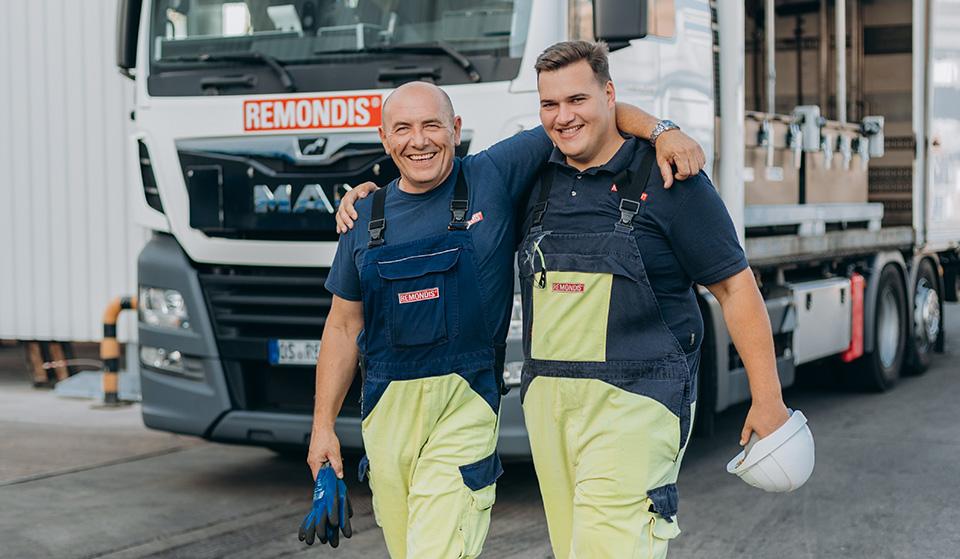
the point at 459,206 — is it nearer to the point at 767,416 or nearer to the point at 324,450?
the point at 324,450

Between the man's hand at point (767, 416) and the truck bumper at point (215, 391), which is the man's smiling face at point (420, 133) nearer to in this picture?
the man's hand at point (767, 416)

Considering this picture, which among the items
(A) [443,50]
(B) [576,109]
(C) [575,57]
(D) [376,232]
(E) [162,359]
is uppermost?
(A) [443,50]

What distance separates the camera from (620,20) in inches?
185

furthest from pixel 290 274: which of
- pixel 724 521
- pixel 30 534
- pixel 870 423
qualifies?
pixel 870 423

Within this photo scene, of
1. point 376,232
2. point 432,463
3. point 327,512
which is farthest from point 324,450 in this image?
point 376,232

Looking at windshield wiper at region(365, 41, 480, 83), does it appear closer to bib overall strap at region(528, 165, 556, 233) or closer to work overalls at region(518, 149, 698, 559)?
bib overall strap at region(528, 165, 556, 233)

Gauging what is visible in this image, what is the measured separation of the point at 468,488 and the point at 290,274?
8.34 feet

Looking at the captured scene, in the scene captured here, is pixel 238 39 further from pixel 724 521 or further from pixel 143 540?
pixel 724 521

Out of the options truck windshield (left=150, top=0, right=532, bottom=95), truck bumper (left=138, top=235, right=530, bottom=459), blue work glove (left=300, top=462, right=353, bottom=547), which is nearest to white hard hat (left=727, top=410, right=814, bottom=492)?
blue work glove (left=300, top=462, right=353, bottom=547)

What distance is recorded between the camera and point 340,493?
3301mm

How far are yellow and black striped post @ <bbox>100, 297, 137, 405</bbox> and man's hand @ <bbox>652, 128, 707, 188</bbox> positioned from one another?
20.2ft

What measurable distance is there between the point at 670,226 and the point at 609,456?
58 centimetres

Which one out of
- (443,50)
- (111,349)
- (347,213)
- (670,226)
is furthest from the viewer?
(111,349)

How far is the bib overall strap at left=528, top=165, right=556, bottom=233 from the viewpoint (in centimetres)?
312
